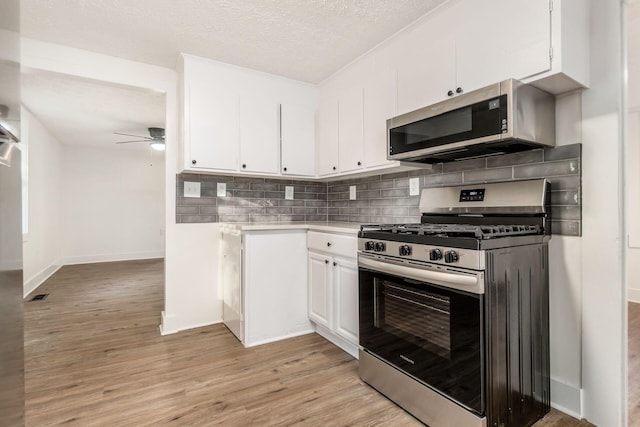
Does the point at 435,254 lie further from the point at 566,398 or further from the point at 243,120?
the point at 243,120

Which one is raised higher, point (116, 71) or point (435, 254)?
point (116, 71)

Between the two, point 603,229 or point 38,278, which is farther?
point 38,278

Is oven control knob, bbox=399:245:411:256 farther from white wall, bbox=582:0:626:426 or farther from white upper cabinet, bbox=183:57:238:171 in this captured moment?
white upper cabinet, bbox=183:57:238:171

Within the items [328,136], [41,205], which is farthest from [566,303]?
[41,205]

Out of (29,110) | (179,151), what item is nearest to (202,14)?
(179,151)

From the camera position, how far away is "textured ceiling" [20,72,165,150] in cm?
338

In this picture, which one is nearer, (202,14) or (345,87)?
(202,14)

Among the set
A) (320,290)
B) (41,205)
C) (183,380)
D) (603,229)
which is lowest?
(183,380)

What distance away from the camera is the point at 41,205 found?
5.04 m

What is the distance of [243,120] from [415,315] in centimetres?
218

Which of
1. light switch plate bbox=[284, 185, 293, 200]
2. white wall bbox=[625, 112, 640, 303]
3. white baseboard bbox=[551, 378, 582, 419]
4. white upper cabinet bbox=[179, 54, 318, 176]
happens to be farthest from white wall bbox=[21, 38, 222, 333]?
white wall bbox=[625, 112, 640, 303]

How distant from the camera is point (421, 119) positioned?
203 cm

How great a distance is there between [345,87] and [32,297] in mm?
4474

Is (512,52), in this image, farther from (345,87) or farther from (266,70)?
(266,70)
